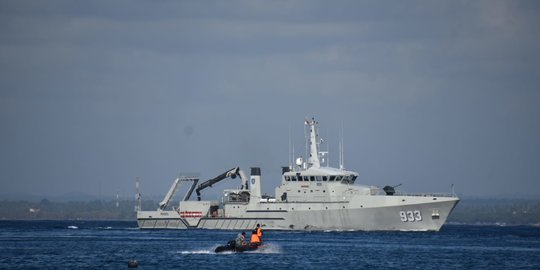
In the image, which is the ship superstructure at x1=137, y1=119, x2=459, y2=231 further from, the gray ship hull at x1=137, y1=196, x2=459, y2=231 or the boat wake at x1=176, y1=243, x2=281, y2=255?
the boat wake at x1=176, y1=243, x2=281, y2=255

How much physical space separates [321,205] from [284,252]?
962 inches

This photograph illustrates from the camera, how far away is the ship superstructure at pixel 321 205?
97.8 metres

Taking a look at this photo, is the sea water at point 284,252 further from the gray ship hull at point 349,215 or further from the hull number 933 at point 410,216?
the hull number 933 at point 410,216

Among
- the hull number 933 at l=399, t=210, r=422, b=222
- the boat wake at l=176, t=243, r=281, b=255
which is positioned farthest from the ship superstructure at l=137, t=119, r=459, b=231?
the boat wake at l=176, t=243, r=281, b=255

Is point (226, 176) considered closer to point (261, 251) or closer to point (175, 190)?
point (175, 190)

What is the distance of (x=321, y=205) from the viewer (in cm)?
10025

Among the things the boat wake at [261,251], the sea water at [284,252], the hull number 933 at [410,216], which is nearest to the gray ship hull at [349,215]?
the hull number 933 at [410,216]

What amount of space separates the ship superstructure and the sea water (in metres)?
1.30

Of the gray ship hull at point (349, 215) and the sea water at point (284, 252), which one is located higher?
the gray ship hull at point (349, 215)

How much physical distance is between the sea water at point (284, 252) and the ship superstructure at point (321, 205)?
1.30 m

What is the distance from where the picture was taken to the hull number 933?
97.8 m

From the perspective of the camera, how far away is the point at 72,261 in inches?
2751

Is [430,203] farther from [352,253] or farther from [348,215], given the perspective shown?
[352,253]

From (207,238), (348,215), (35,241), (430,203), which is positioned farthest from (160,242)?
(430,203)
